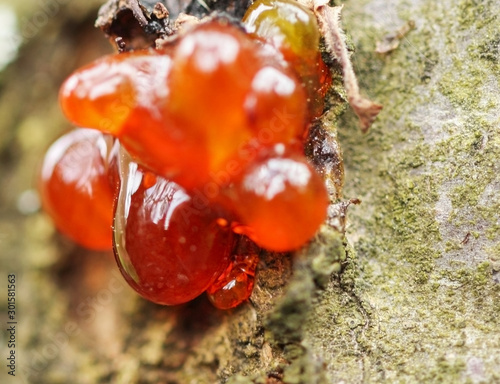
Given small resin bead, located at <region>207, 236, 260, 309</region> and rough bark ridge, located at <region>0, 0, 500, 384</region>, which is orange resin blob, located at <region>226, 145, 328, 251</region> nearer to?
rough bark ridge, located at <region>0, 0, 500, 384</region>

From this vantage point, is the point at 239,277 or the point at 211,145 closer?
the point at 211,145

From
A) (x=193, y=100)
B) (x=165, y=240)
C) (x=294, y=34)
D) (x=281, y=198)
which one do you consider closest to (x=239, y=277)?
(x=165, y=240)

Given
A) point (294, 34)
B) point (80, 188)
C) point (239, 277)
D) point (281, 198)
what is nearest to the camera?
point (281, 198)

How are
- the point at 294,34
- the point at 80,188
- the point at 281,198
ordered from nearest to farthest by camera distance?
the point at 281,198 → the point at 294,34 → the point at 80,188

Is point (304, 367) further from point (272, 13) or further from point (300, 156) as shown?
point (272, 13)

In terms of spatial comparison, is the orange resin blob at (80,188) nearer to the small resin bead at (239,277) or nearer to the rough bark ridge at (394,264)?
the rough bark ridge at (394,264)

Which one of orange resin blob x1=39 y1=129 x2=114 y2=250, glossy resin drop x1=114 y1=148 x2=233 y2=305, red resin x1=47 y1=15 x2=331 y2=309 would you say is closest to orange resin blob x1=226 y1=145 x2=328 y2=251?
red resin x1=47 y1=15 x2=331 y2=309

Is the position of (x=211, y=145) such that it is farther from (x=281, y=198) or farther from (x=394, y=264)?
(x=394, y=264)

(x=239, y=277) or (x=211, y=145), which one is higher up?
(x=211, y=145)
